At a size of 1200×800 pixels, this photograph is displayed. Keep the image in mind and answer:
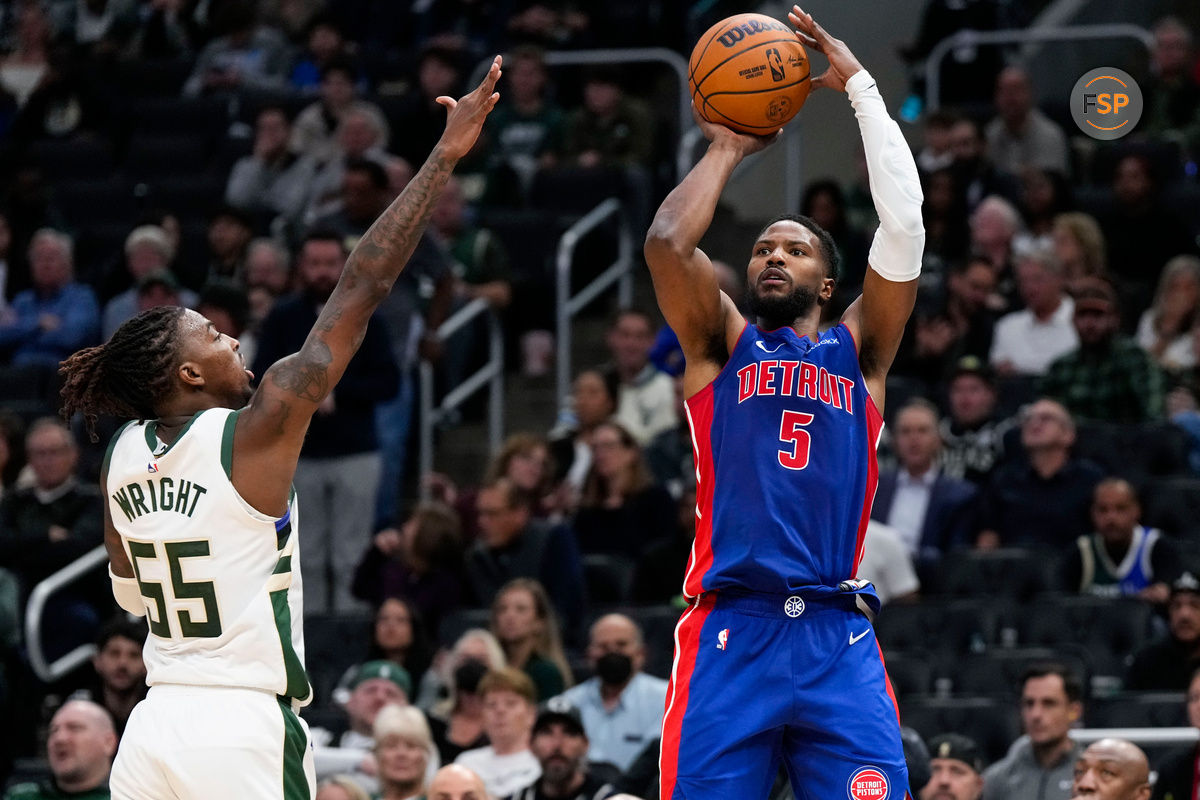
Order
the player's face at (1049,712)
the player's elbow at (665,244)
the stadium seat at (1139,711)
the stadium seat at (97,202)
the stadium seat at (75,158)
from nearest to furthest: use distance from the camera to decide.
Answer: the player's elbow at (665,244)
the player's face at (1049,712)
the stadium seat at (1139,711)
the stadium seat at (97,202)
the stadium seat at (75,158)

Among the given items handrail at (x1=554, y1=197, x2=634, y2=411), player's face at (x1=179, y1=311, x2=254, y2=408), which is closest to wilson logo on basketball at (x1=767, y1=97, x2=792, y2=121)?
player's face at (x1=179, y1=311, x2=254, y2=408)

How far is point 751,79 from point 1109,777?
10.7 ft

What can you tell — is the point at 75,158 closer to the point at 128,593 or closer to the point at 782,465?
the point at 128,593

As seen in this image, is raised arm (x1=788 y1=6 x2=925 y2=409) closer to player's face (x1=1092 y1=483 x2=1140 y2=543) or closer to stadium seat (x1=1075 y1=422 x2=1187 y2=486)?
player's face (x1=1092 y1=483 x2=1140 y2=543)

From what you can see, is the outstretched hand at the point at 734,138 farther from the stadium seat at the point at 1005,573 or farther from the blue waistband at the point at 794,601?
the stadium seat at the point at 1005,573

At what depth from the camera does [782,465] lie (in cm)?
511

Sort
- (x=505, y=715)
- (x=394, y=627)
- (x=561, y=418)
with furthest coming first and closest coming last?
(x=561, y=418) < (x=394, y=627) < (x=505, y=715)

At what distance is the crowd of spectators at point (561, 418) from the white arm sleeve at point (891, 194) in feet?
9.12

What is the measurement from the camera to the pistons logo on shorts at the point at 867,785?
4910mm

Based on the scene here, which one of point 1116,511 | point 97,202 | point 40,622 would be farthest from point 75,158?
point 1116,511

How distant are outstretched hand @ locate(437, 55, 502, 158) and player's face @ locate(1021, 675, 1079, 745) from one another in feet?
14.2

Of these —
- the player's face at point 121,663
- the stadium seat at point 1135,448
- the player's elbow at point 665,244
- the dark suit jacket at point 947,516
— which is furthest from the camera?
the stadium seat at point 1135,448

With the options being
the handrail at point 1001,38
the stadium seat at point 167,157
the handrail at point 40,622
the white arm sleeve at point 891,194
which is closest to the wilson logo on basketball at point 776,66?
the white arm sleeve at point 891,194

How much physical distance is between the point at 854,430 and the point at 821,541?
0.34 metres
